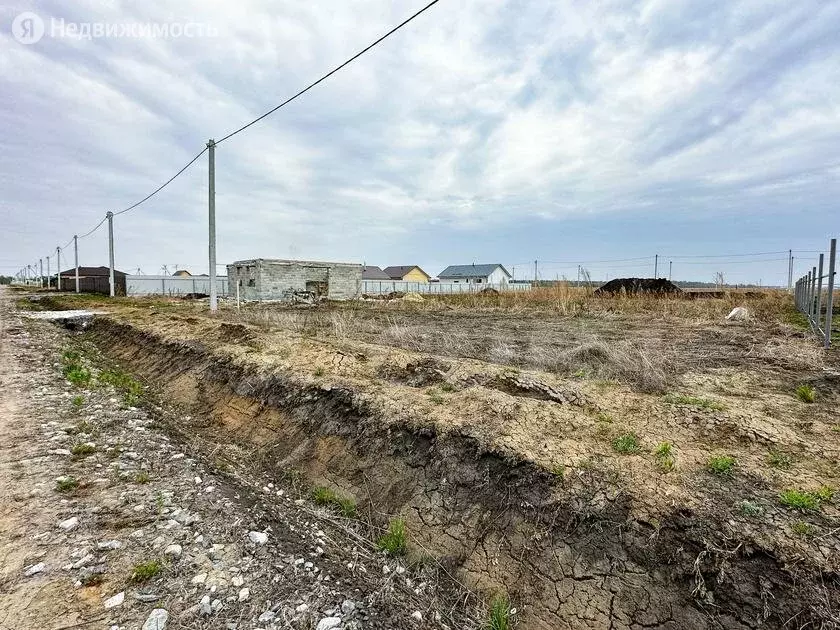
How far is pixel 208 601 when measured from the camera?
7.68ft

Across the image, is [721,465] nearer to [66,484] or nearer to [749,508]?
[749,508]

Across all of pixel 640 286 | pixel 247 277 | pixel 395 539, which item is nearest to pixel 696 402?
pixel 395 539

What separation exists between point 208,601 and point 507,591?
170 cm

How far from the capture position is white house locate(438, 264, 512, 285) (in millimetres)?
59562

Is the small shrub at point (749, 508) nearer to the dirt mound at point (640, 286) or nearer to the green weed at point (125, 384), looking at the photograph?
the green weed at point (125, 384)

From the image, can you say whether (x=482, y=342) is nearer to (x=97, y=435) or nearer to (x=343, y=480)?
(x=343, y=480)

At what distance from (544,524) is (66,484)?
3755 mm

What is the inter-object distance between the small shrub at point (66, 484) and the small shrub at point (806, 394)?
658 centimetres

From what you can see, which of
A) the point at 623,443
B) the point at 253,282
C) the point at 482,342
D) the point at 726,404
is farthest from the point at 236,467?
the point at 253,282

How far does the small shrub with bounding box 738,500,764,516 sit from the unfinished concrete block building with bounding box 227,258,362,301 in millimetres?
26432

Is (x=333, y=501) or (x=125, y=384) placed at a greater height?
(x=125, y=384)

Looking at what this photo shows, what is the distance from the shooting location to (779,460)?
2.80m

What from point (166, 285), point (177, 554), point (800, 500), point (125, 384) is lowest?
point (177, 554)

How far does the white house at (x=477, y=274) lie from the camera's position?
2345 inches
